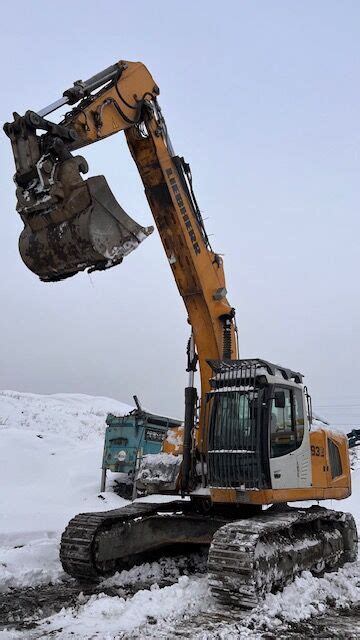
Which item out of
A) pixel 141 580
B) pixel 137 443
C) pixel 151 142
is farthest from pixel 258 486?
pixel 137 443

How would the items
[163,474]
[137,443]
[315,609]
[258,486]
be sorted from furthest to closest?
[137,443]
[163,474]
[258,486]
[315,609]

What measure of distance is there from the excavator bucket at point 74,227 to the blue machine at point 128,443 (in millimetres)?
8184

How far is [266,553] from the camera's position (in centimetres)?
584

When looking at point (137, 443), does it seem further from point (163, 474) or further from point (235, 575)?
point (235, 575)

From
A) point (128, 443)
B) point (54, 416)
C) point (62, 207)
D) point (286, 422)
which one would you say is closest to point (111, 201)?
point (62, 207)

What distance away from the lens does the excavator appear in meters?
5.78

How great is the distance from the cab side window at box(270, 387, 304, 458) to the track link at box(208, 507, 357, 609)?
82cm

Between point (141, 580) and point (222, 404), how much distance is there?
2.36m

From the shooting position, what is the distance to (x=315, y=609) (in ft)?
18.7

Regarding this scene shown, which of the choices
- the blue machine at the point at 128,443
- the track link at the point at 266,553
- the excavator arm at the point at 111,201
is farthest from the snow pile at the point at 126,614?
the blue machine at the point at 128,443

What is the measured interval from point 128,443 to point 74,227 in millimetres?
8969

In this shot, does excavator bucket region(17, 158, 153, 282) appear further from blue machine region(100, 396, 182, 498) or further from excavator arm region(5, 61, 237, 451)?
blue machine region(100, 396, 182, 498)

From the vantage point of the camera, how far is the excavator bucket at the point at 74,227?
5.74 metres

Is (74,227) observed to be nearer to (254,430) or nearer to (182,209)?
(182,209)
